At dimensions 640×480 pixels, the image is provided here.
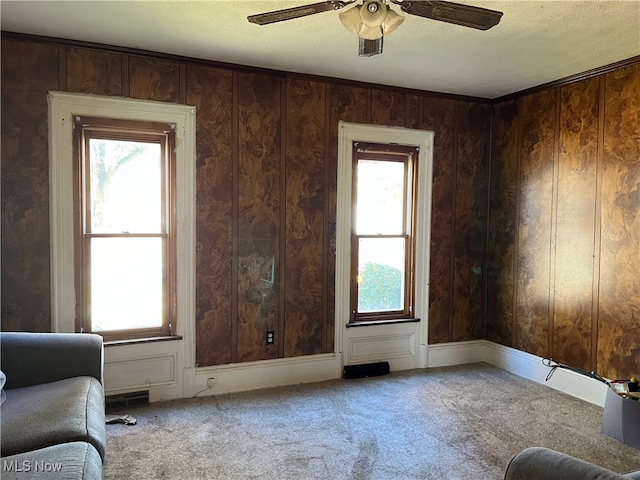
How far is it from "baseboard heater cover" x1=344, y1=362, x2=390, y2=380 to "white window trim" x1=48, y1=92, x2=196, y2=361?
5.74ft

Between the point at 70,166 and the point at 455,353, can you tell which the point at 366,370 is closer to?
the point at 455,353

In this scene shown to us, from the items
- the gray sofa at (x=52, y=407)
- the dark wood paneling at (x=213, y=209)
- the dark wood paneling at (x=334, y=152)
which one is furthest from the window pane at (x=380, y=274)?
the gray sofa at (x=52, y=407)

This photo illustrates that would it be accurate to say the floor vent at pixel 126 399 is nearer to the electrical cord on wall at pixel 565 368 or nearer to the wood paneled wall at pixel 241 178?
the wood paneled wall at pixel 241 178

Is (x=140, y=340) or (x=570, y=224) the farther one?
(x=570, y=224)

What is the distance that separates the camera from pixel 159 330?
350 cm

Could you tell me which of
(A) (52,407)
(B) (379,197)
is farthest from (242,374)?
(B) (379,197)

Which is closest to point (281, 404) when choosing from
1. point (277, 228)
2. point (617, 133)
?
point (277, 228)

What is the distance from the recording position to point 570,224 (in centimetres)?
377

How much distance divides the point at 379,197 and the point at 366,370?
5.18 feet

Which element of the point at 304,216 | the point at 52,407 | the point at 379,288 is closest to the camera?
the point at 52,407

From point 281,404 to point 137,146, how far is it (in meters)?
2.22

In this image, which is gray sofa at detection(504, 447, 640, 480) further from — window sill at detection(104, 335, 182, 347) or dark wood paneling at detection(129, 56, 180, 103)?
dark wood paneling at detection(129, 56, 180, 103)

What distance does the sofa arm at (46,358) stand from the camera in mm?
2473

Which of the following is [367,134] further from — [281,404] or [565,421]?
[565,421]
